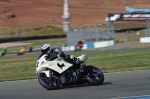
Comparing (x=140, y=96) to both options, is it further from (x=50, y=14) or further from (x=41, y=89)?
(x=50, y=14)

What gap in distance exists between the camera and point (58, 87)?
10.6 m

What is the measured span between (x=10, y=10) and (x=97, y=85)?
7139 cm

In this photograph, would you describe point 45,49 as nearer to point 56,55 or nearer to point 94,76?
point 56,55

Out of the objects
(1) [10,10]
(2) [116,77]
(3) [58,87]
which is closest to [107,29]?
(2) [116,77]

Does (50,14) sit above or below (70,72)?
below

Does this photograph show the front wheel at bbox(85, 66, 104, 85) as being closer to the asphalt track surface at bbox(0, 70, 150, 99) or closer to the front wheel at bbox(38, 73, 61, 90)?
the asphalt track surface at bbox(0, 70, 150, 99)

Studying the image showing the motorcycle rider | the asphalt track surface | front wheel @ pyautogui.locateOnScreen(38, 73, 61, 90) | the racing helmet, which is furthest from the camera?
the racing helmet

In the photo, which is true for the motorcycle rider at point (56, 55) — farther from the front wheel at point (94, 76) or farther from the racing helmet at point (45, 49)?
the front wheel at point (94, 76)

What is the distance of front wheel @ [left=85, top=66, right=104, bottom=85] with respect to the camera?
1079cm

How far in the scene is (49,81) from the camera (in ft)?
34.4

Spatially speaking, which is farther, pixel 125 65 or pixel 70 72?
pixel 125 65

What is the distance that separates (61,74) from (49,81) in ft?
1.14

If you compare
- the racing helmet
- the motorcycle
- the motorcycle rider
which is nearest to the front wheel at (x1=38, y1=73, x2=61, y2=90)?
the motorcycle

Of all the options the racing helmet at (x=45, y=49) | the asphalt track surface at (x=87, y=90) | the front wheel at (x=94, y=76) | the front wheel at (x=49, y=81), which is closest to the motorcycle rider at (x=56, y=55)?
the racing helmet at (x=45, y=49)
